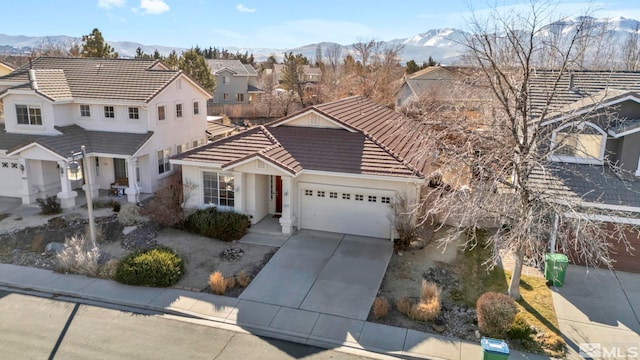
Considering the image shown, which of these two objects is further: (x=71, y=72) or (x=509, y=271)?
(x=71, y=72)

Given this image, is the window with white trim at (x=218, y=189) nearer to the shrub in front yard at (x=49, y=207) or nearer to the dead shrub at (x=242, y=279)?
the dead shrub at (x=242, y=279)

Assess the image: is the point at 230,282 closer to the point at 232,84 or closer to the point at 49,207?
the point at 49,207

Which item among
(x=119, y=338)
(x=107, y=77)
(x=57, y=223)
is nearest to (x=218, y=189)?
(x=57, y=223)

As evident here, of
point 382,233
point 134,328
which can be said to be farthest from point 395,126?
point 134,328

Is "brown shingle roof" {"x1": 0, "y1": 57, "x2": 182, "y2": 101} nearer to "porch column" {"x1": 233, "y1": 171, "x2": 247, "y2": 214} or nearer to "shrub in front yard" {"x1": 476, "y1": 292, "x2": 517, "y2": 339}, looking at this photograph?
"porch column" {"x1": 233, "y1": 171, "x2": 247, "y2": 214}

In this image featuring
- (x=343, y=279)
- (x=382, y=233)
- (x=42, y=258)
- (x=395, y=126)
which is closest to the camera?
(x=343, y=279)

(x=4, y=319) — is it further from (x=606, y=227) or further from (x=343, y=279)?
(x=606, y=227)
